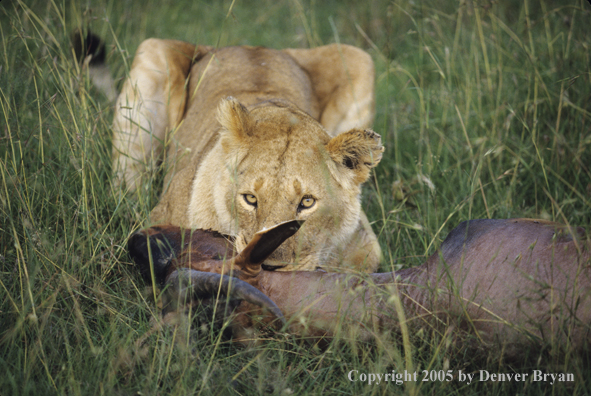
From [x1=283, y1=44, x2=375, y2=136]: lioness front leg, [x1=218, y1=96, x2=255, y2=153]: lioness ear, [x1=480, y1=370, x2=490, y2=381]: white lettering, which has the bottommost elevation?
[x1=480, y1=370, x2=490, y2=381]: white lettering

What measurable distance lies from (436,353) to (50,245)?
5.72 feet

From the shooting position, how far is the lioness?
8.45 ft

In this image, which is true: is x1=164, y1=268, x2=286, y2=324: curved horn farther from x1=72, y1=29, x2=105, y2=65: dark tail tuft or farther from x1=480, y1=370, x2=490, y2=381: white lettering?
x1=72, y1=29, x2=105, y2=65: dark tail tuft

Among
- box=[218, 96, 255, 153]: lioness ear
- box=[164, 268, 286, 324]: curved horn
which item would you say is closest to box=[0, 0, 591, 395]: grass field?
box=[164, 268, 286, 324]: curved horn

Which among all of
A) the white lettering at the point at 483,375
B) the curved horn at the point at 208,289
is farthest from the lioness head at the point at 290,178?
A: the white lettering at the point at 483,375

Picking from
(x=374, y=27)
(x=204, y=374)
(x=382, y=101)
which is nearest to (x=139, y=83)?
(x=382, y=101)

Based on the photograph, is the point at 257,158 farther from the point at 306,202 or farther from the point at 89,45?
the point at 89,45

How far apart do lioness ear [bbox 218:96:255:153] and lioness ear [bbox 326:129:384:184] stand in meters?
0.45

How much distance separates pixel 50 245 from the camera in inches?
95.4

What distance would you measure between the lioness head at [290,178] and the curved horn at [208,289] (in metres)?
0.42

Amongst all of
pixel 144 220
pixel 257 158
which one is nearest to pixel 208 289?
pixel 257 158

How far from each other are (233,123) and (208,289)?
1106 millimetres

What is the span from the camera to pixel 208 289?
6.45ft

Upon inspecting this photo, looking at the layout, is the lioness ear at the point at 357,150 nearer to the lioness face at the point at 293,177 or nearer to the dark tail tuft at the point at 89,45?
the lioness face at the point at 293,177
